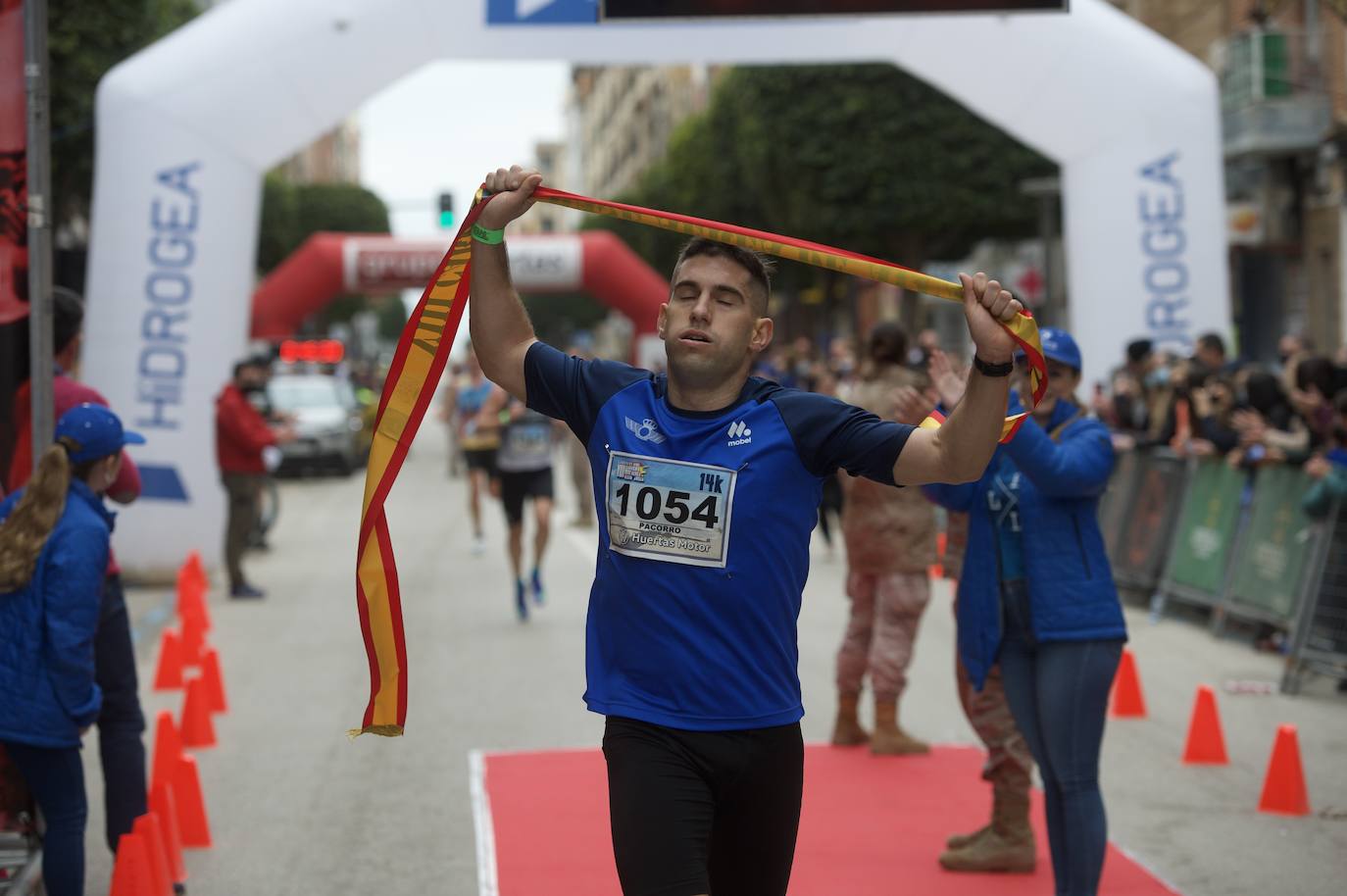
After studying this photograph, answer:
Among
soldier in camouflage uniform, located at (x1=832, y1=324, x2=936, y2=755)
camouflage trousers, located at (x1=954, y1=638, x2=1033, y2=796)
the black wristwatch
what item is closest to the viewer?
the black wristwatch

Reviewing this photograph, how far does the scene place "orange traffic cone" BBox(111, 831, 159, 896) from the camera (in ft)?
17.0

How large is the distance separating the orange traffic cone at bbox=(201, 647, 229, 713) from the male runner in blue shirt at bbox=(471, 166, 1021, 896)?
6198 mm

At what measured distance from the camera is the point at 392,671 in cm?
412

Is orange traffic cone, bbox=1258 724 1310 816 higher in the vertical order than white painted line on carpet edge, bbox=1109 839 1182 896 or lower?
higher

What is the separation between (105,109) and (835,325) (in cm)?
4821

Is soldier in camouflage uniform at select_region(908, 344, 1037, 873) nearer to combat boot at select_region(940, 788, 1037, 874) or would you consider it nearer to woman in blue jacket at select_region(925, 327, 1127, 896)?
combat boot at select_region(940, 788, 1037, 874)

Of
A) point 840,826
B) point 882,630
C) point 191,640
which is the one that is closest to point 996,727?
point 840,826

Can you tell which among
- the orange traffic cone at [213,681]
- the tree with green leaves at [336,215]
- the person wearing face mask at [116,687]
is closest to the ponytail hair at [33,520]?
the person wearing face mask at [116,687]

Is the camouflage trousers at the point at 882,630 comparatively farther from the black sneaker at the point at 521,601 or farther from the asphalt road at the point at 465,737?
the black sneaker at the point at 521,601

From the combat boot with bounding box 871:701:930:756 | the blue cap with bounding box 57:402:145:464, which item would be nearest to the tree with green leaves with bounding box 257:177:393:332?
the combat boot with bounding box 871:701:930:756

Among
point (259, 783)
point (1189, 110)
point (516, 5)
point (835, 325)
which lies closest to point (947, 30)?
point (1189, 110)

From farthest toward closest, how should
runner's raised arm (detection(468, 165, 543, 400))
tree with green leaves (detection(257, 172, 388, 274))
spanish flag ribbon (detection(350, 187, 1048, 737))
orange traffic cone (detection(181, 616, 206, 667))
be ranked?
tree with green leaves (detection(257, 172, 388, 274)) → orange traffic cone (detection(181, 616, 206, 667)) → spanish flag ribbon (detection(350, 187, 1048, 737)) → runner's raised arm (detection(468, 165, 543, 400))

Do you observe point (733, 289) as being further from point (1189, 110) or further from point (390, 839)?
point (1189, 110)

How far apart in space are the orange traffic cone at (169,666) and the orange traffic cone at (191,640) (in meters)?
0.40
